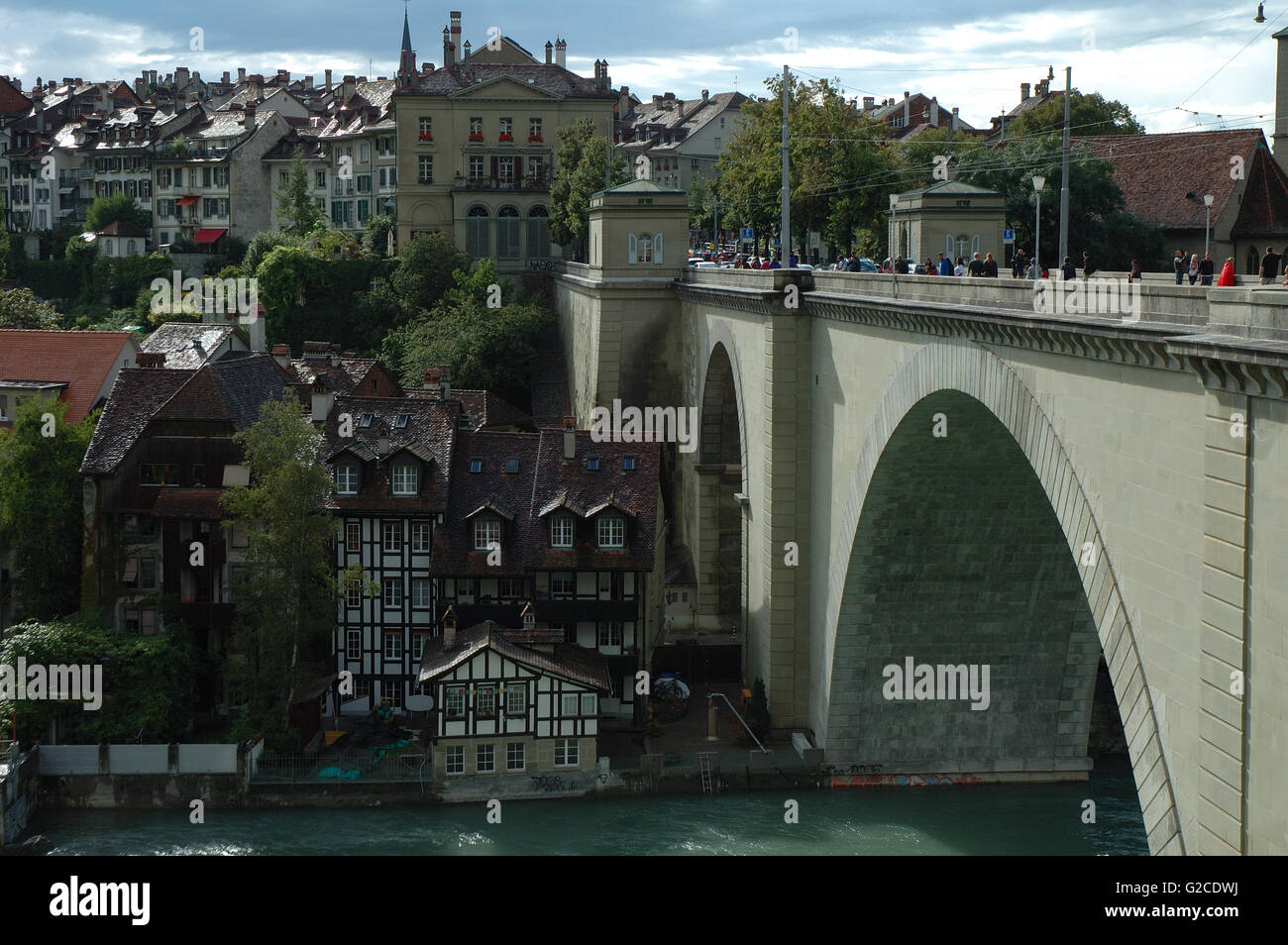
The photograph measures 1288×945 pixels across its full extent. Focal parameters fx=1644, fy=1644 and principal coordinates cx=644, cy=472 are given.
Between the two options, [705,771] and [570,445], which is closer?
[705,771]

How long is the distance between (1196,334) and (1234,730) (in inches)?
159

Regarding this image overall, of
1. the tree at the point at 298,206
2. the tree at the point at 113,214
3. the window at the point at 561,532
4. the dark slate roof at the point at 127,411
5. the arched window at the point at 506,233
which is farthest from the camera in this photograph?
the tree at the point at 113,214

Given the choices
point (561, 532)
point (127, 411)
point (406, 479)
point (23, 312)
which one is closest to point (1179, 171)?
point (561, 532)

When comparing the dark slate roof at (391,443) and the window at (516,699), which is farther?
the dark slate roof at (391,443)

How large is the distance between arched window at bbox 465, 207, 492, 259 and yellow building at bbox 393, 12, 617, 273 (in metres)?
0.05

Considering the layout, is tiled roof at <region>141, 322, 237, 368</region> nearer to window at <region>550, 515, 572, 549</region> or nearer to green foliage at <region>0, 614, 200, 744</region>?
green foliage at <region>0, 614, 200, 744</region>

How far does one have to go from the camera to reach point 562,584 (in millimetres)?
39812

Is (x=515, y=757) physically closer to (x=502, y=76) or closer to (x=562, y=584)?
(x=562, y=584)

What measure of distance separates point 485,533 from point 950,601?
37.9ft

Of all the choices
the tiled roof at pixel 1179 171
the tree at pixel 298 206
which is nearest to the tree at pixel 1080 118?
the tiled roof at pixel 1179 171

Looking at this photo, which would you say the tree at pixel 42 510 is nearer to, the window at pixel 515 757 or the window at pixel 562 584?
the window at pixel 562 584

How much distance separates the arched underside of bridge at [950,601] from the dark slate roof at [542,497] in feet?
20.7

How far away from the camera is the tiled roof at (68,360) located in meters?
48.2

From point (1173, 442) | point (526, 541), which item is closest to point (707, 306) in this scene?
point (526, 541)
